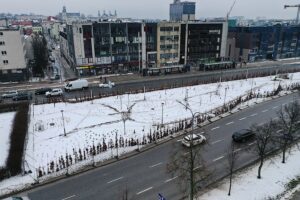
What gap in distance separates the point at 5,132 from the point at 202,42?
3092 inches

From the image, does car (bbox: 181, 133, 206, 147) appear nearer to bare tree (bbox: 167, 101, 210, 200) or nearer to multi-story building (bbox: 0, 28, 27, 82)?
bare tree (bbox: 167, 101, 210, 200)

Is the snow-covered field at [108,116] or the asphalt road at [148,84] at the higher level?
the asphalt road at [148,84]

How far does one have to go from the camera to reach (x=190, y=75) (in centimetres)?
8831

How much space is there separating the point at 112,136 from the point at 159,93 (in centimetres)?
2549

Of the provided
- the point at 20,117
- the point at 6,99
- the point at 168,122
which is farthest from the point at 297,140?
the point at 6,99

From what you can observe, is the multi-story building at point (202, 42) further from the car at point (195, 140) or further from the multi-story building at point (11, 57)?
the car at point (195, 140)

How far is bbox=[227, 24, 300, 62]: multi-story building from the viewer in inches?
4464

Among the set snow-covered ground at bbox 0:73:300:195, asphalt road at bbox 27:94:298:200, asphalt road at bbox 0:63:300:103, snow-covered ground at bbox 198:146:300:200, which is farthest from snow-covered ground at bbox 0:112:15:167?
snow-covered ground at bbox 198:146:300:200

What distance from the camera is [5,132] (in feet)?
144

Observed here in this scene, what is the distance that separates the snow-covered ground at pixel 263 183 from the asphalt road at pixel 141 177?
219 cm

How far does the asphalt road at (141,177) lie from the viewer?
28.4 meters

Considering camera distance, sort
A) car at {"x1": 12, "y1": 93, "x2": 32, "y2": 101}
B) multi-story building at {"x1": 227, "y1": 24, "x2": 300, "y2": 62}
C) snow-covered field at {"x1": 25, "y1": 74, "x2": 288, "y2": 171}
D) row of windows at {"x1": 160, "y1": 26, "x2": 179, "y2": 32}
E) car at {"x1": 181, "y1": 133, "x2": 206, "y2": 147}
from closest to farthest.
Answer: car at {"x1": 181, "y1": 133, "x2": 206, "y2": 147}
snow-covered field at {"x1": 25, "y1": 74, "x2": 288, "y2": 171}
car at {"x1": 12, "y1": 93, "x2": 32, "y2": 101}
row of windows at {"x1": 160, "y1": 26, "x2": 179, "y2": 32}
multi-story building at {"x1": 227, "y1": 24, "x2": 300, "y2": 62}

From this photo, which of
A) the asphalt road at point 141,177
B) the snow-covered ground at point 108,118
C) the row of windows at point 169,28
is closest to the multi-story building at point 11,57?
the snow-covered ground at point 108,118

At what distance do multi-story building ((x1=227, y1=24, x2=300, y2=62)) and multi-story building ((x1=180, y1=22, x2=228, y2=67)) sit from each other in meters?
11.3
